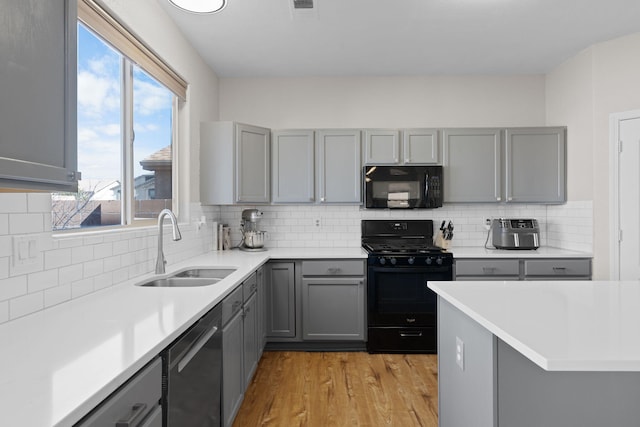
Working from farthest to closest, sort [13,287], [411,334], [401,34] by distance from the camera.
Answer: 1. [411,334]
2. [401,34]
3. [13,287]

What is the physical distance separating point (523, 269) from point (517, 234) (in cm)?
37

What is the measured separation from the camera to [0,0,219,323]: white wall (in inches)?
53.9

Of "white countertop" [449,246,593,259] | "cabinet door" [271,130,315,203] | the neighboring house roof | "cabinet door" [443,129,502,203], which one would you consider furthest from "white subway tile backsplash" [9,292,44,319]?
"cabinet door" [443,129,502,203]

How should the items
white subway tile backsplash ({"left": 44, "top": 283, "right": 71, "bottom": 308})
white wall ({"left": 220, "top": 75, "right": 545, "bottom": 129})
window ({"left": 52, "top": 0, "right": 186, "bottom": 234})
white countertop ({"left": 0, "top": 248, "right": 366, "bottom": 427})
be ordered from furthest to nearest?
white wall ({"left": 220, "top": 75, "right": 545, "bottom": 129}), window ({"left": 52, "top": 0, "right": 186, "bottom": 234}), white subway tile backsplash ({"left": 44, "top": 283, "right": 71, "bottom": 308}), white countertop ({"left": 0, "top": 248, "right": 366, "bottom": 427})

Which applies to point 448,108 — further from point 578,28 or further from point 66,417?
point 66,417

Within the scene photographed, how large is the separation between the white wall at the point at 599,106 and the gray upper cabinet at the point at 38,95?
150 inches

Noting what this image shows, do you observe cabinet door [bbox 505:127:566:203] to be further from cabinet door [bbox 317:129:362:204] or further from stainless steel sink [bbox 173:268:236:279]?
stainless steel sink [bbox 173:268:236:279]

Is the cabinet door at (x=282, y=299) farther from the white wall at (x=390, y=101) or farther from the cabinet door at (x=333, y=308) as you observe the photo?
the white wall at (x=390, y=101)

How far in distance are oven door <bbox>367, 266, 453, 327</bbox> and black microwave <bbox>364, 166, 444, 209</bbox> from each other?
650 millimetres

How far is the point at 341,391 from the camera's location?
2676 millimetres

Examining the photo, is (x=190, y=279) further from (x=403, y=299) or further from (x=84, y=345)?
(x=403, y=299)

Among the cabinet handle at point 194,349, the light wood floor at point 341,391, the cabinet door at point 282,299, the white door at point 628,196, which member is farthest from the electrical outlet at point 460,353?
the white door at point 628,196

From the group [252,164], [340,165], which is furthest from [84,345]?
[340,165]

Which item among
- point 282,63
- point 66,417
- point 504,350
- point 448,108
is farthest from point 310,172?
point 66,417
